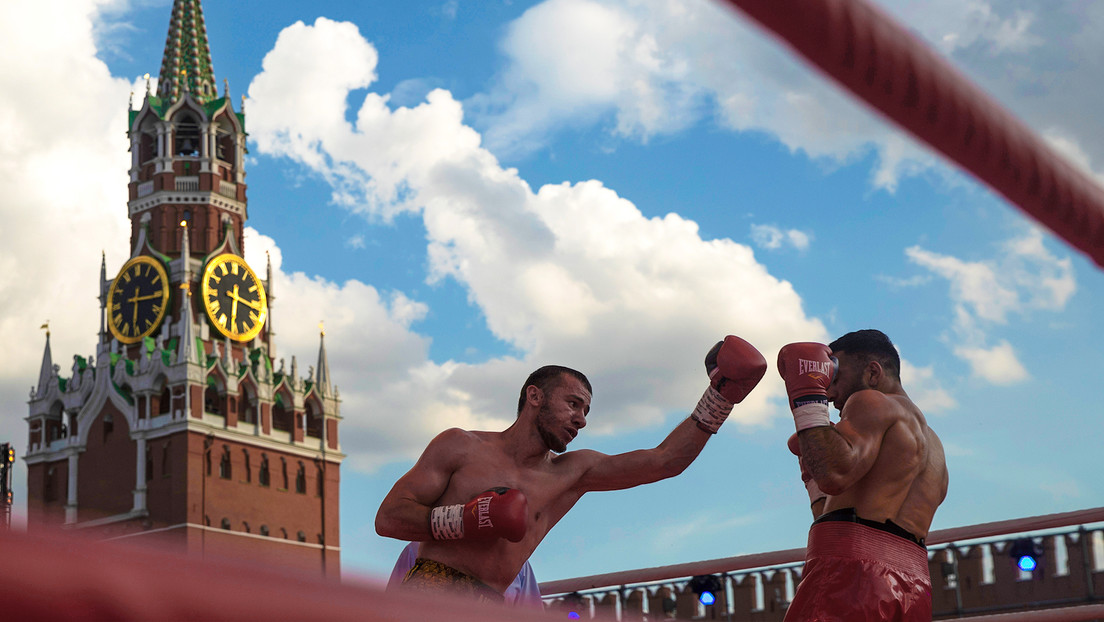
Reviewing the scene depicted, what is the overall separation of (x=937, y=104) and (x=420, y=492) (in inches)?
102

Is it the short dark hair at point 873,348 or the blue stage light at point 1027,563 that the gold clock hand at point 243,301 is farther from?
the short dark hair at point 873,348

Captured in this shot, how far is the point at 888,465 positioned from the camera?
10.8ft

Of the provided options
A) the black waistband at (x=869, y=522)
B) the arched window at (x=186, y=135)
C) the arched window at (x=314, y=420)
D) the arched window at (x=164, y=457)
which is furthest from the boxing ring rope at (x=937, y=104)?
the arched window at (x=186, y=135)

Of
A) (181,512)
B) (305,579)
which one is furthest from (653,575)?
(181,512)

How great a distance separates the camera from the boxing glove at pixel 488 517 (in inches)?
134

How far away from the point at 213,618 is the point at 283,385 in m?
54.1

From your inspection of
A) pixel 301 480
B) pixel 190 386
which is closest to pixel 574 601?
pixel 190 386

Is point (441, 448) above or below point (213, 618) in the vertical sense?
above

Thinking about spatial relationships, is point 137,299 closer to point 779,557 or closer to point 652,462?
point 779,557

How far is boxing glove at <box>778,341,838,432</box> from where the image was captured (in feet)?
10.3

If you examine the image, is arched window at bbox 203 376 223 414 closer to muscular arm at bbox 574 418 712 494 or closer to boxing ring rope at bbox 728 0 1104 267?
muscular arm at bbox 574 418 712 494

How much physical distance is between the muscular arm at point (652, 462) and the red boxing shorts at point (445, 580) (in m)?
0.50

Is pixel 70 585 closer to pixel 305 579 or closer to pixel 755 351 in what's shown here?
pixel 305 579

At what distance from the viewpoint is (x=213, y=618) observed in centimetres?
63
